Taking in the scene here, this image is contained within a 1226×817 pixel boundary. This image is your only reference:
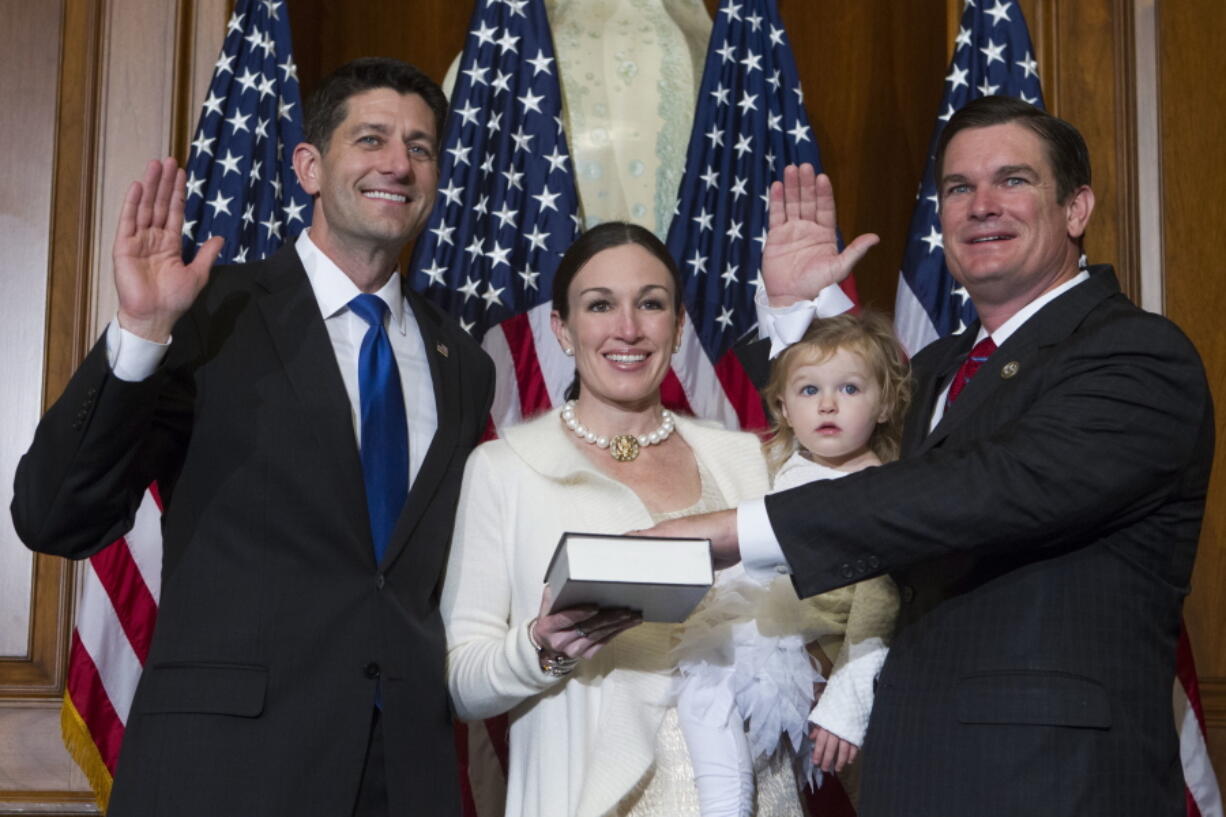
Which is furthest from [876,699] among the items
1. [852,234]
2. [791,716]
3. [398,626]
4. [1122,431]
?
[852,234]

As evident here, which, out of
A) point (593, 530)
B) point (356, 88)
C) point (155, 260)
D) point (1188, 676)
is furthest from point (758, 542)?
point (1188, 676)

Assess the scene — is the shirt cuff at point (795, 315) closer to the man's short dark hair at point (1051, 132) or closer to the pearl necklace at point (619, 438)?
the pearl necklace at point (619, 438)

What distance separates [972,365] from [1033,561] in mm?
463

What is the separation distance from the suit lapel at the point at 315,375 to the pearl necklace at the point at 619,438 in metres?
0.49

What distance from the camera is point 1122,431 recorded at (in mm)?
2219

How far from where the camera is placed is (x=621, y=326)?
9.49 ft

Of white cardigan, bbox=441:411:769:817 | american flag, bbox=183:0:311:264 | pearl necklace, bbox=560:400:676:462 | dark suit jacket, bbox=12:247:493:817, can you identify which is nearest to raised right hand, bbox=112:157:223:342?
dark suit jacket, bbox=12:247:493:817

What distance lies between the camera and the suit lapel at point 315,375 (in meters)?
2.61

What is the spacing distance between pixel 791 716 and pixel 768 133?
7.82ft

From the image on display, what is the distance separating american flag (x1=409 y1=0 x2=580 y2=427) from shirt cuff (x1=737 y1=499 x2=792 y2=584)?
6.22ft

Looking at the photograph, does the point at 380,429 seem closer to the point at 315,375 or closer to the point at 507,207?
the point at 315,375

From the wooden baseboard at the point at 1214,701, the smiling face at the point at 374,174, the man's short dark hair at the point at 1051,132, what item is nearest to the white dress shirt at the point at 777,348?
the man's short dark hair at the point at 1051,132

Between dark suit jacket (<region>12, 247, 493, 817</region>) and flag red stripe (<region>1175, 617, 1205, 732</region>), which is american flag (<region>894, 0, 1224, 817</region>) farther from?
dark suit jacket (<region>12, 247, 493, 817</region>)

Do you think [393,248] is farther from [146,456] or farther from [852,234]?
[852,234]
